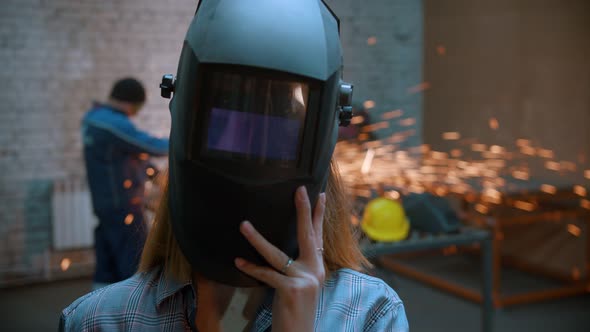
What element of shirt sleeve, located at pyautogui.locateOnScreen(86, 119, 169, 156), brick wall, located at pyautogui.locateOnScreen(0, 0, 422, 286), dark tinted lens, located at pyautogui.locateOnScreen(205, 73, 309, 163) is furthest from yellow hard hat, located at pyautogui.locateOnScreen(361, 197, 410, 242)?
dark tinted lens, located at pyautogui.locateOnScreen(205, 73, 309, 163)

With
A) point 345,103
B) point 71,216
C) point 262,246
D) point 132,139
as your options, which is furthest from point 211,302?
point 71,216

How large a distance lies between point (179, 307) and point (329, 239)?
0.21 meters

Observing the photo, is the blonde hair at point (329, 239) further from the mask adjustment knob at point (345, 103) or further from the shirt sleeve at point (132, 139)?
the shirt sleeve at point (132, 139)

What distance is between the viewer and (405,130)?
182 inches

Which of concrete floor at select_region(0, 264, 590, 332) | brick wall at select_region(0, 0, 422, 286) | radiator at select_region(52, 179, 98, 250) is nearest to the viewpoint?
concrete floor at select_region(0, 264, 590, 332)

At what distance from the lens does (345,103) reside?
2.38 feet

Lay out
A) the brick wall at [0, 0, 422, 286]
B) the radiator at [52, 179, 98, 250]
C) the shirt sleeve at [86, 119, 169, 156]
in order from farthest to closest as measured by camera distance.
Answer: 1. the radiator at [52, 179, 98, 250]
2. the brick wall at [0, 0, 422, 286]
3. the shirt sleeve at [86, 119, 169, 156]

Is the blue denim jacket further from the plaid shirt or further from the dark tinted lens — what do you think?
the dark tinted lens

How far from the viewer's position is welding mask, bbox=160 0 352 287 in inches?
24.9

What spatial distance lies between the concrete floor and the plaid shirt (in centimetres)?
246

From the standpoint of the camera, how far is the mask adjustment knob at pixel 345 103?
717 millimetres

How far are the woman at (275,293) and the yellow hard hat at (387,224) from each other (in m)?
1.82

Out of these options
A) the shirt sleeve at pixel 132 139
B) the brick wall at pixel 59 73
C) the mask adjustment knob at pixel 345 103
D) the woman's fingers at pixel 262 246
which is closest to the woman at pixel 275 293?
the woman's fingers at pixel 262 246

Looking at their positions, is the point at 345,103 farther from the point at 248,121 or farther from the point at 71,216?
the point at 71,216
